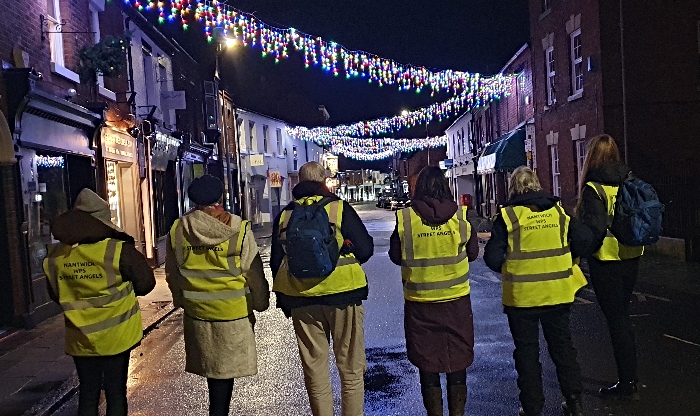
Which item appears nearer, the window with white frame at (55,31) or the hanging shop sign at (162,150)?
the window with white frame at (55,31)

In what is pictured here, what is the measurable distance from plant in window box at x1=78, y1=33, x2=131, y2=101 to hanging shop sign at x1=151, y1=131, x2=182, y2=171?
187 inches

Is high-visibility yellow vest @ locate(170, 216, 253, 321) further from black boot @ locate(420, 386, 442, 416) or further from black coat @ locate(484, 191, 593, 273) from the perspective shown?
black coat @ locate(484, 191, 593, 273)

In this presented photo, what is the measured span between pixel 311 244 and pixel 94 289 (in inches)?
60.3

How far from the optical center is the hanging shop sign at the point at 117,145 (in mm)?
13445

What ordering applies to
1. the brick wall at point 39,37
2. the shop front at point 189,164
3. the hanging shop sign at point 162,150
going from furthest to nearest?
1. the shop front at point 189,164
2. the hanging shop sign at point 162,150
3. the brick wall at point 39,37

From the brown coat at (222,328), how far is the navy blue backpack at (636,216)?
2791 millimetres

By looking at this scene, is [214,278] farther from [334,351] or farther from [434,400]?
[434,400]

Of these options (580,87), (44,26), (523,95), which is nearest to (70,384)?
(44,26)

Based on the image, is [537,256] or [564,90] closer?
[537,256]

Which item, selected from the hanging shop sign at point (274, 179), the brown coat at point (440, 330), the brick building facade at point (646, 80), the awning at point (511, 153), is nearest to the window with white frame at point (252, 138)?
the hanging shop sign at point (274, 179)

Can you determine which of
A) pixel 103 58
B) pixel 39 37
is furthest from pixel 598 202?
pixel 103 58

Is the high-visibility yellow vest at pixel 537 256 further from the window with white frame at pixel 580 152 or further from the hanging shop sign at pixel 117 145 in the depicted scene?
the window with white frame at pixel 580 152

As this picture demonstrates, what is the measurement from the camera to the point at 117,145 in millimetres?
14375

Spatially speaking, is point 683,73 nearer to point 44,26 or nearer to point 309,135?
point 44,26
